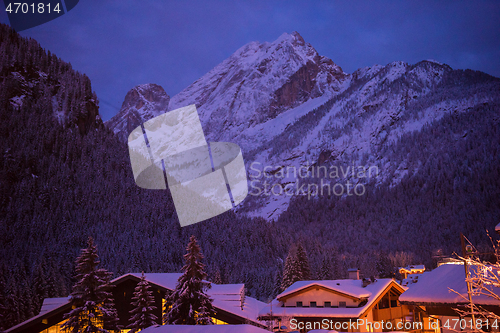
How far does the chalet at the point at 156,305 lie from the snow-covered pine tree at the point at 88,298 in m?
2.79

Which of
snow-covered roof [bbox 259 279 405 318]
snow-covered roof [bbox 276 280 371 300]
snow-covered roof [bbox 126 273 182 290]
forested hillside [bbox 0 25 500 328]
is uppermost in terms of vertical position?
forested hillside [bbox 0 25 500 328]

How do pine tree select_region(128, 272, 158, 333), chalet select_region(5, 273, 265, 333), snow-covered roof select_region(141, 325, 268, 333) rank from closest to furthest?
snow-covered roof select_region(141, 325, 268, 333)
pine tree select_region(128, 272, 158, 333)
chalet select_region(5, 273, 265, 333)

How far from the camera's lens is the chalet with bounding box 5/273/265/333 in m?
30.1

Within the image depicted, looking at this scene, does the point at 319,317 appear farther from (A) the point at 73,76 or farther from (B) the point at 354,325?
(A) the point at 73,76

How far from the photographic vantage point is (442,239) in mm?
165750

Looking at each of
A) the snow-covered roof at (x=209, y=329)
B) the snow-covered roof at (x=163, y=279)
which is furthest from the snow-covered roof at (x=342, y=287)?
the snow-covered roof at (x=209, y=329)

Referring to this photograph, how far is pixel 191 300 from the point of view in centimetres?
2639

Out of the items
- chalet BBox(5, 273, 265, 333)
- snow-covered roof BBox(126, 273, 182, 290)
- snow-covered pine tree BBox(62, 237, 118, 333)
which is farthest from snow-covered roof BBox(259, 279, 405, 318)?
snow-covered pine tree BBox(62, 237, 118, 333)

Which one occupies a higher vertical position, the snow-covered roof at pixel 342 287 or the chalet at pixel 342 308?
the snow-covered roof at pixel 342 287

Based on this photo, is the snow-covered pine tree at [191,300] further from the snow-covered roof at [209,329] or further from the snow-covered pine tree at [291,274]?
the snow-covered pine tree at [291,274]

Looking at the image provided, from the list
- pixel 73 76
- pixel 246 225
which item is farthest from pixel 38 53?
pixel 246 225

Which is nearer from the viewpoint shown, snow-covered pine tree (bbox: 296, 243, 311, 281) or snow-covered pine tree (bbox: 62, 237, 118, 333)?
snow-covered pine tree (bbox: 62, 237, 118, 333)

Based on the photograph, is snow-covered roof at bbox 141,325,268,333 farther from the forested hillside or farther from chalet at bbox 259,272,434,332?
the forested hillside

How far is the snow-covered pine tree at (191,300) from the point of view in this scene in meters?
25.8
